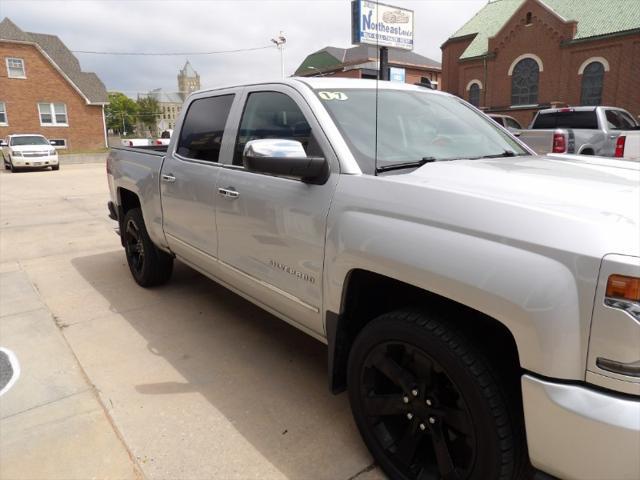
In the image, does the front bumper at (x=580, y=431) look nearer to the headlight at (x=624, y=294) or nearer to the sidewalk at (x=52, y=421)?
the headlight at (x=624, y=294)

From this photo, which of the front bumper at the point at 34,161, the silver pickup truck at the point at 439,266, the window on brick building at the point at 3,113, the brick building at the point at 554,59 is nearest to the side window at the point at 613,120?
the silver pickup truck at the point at 439,266

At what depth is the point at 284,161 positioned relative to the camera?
2.29 m

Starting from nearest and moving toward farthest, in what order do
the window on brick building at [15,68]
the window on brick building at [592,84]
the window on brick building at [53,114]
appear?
the window on brick building at [592,84] < the window on brick building at [15,68] < the window on brick building at [53,114]

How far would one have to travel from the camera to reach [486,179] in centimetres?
210

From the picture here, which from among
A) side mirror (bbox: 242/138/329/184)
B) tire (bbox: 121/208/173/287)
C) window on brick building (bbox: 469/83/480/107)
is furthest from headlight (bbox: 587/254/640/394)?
window on brick building (bbox: 469/83/480/107)

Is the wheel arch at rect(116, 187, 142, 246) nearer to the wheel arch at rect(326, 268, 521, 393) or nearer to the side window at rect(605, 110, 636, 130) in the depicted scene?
the wheel arch at rect(326, 268, 521, 393)

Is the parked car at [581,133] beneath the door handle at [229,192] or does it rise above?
above

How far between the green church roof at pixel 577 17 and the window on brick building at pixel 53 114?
101 feet

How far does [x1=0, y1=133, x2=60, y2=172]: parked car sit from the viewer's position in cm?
1960

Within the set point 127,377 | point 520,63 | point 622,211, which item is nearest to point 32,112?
point 520,63

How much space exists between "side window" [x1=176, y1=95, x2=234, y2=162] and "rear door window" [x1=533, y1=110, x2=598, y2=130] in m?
10.4

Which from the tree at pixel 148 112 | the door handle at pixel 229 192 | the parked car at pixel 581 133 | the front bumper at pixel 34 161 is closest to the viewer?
the door handle at pixel 229 192

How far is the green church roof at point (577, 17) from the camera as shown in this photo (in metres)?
30.7

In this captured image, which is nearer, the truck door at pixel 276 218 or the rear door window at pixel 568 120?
the truck door at pixel 276 218
